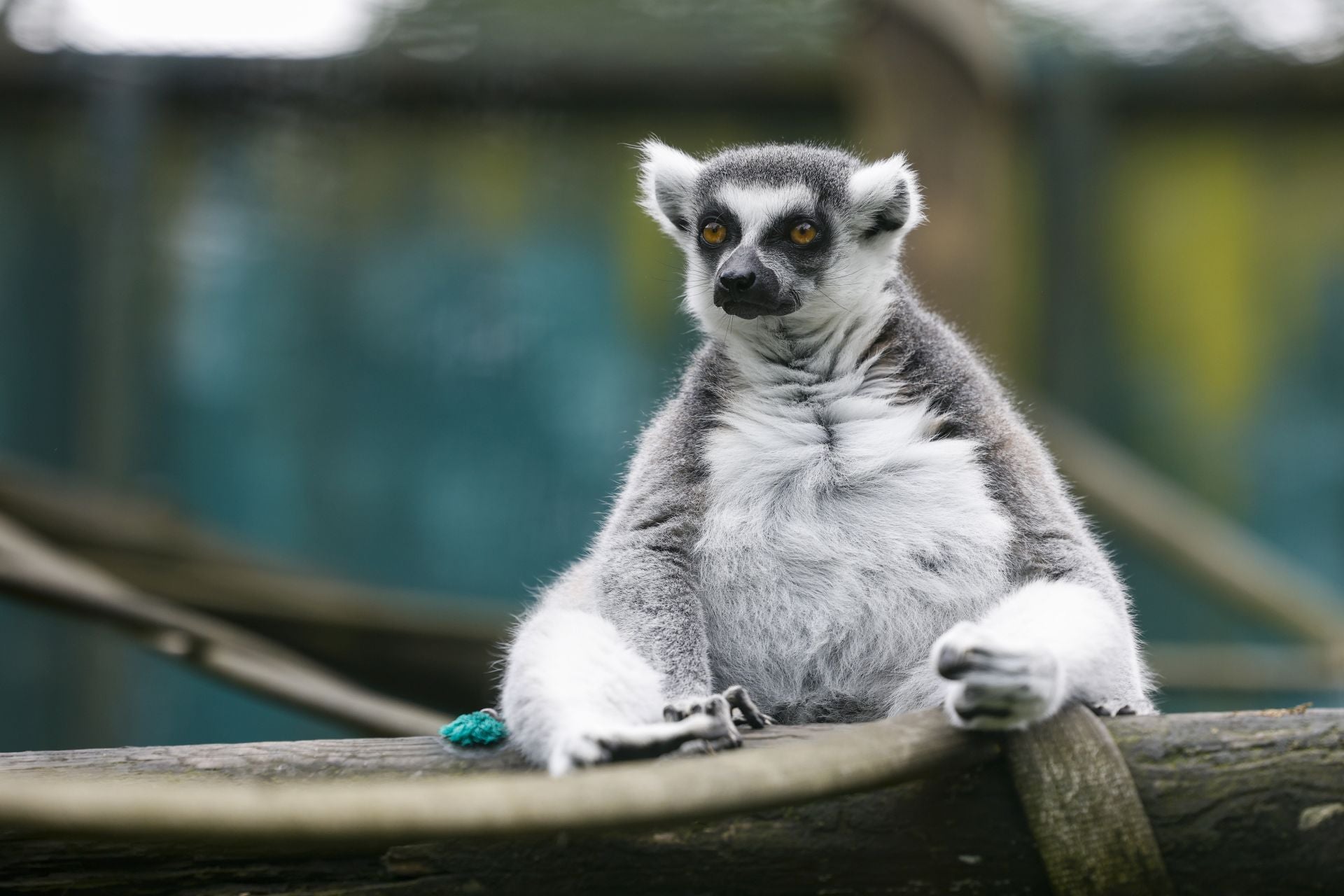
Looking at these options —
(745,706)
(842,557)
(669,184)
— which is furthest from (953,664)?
(669,184)

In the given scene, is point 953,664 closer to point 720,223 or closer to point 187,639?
point 720,223

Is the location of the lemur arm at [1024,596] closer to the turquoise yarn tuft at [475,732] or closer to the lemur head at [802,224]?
the lemur head at [802,224]

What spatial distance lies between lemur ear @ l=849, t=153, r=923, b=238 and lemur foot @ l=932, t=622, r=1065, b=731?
147cm

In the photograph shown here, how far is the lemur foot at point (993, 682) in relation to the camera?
1936 mm

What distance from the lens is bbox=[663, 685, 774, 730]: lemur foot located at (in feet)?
6.81

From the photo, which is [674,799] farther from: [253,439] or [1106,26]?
[1106,26]

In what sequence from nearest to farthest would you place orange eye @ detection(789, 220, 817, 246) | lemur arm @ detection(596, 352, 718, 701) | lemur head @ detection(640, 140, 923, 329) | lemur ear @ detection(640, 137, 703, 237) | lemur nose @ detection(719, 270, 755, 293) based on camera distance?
lemur arm @ detection(596, 352, 718, 701), lemur nose @ detection(719, 270, 755, 293), lemur head @ detection(640, 140, 923, 329), orange eye @ detection(789, 220, 817, 246), lemur ear @ detection(640, 137, 703, 237)

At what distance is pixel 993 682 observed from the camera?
1.93 metres

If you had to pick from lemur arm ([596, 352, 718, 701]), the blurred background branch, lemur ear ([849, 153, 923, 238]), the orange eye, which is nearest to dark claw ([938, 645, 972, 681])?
lemur arm ([596, 352, 718, 701])

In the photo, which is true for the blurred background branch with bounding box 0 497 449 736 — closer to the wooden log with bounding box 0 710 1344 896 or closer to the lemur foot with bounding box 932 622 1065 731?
the wooden log with bounding box 0 710 1344 896

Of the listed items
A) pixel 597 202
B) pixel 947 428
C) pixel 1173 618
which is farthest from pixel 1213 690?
pixel 597 202

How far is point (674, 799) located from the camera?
1479 mm

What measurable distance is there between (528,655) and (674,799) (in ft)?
2.95

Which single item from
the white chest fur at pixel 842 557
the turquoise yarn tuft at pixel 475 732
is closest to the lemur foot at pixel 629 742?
the turquoise yarn tuft at pixel 475 732
